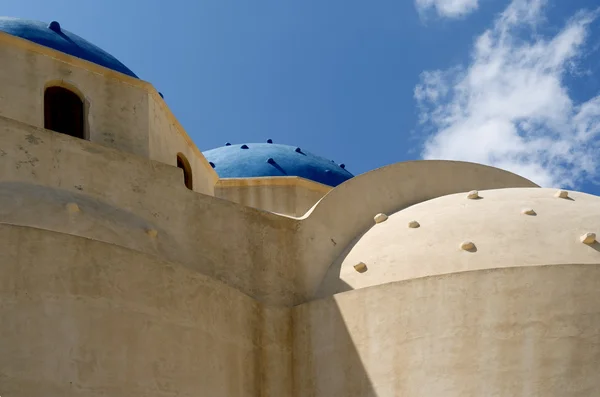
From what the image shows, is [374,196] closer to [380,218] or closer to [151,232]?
Answer: [380,218]

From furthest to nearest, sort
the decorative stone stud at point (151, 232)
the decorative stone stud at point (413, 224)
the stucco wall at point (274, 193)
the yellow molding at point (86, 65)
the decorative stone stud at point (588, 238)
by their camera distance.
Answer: the stucco wall at point (274, 193) < the yellow molding at point (86, 65) < the decorative stone stud at point (413, 224) < the decorative stone stud at point (588, 238) < the decorative stone stud at point (151, 232)

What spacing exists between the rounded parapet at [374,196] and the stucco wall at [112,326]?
1.50 meters

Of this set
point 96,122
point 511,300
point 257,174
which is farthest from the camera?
point 257,174

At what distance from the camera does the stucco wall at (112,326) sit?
9.25 meters

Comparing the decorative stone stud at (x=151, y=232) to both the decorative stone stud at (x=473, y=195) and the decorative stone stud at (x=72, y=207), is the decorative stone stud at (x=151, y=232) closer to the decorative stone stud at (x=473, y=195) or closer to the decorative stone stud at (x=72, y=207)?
the decorative stone stud at (x=72, y=207)

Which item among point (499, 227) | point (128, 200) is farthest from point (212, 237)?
point (499, 227)

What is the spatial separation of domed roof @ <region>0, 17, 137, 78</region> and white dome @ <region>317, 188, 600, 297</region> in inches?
143

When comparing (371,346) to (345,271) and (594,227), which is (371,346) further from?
(594,227)

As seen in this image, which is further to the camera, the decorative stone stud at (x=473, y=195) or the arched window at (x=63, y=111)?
the arched window at (x=63, y=111)

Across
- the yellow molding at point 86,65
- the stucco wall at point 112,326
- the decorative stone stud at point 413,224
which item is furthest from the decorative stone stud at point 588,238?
the yellow molding at point 86,65

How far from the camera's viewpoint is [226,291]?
10.8 metres

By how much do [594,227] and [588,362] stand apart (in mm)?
2066

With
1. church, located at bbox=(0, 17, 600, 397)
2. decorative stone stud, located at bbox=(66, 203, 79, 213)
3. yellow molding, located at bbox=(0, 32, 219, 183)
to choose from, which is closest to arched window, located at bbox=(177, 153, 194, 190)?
church, located at bbox=(0, 17, 600, 397)

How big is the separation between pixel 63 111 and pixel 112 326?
400 cm
